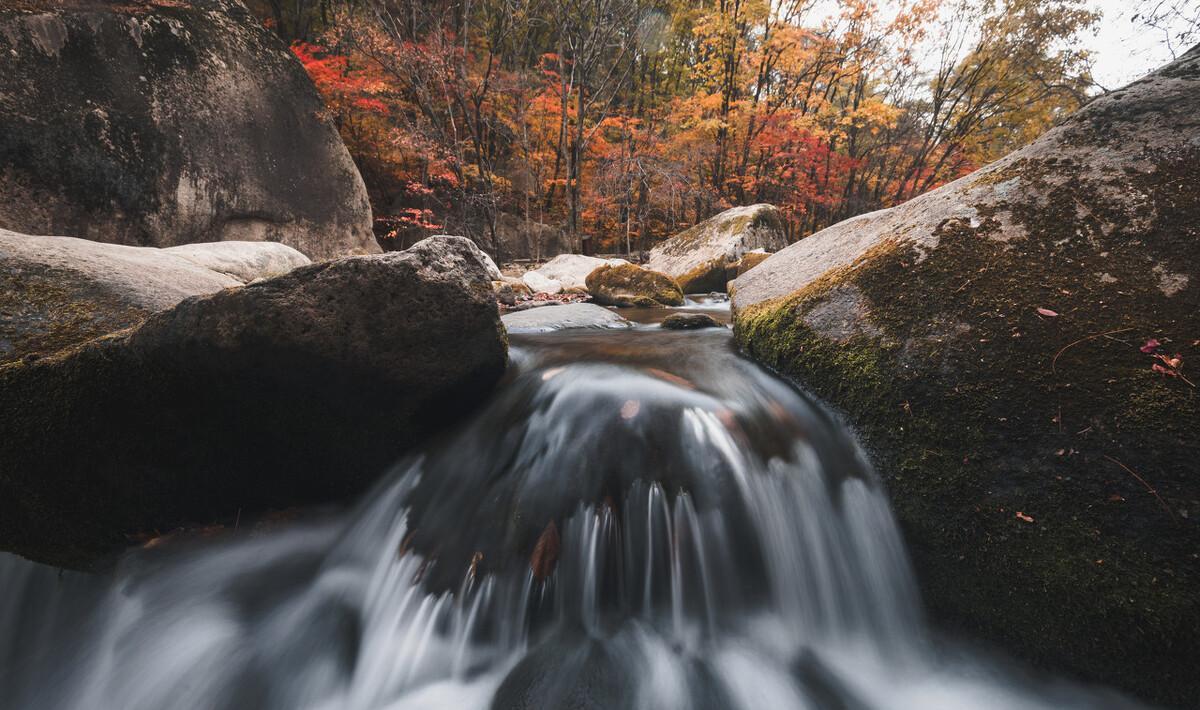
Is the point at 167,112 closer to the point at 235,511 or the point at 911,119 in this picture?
the point at 235,511

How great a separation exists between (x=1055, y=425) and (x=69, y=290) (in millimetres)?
4730

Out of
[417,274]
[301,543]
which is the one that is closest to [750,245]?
[417,274]

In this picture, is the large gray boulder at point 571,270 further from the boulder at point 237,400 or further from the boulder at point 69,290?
the boulder at point 237,400

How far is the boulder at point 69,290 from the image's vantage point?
2.15 metres

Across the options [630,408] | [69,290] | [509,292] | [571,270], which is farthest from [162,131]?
[630,408]

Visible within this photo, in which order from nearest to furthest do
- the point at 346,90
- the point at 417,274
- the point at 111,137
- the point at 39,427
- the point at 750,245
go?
the point at 39,427 < the point at 417,274 < the point at 111,137 < the point at 750,245 < the point at 346,90

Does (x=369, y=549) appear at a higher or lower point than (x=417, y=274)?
lower

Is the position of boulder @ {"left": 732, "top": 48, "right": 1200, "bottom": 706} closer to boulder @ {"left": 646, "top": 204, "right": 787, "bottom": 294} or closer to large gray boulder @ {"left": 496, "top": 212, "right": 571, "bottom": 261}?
boulder @ {"left": 646, "top": 204, "right": 787, "bottom": 294}

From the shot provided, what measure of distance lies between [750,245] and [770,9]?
388 inches

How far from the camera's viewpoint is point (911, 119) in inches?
691

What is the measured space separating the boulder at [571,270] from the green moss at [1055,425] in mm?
8494

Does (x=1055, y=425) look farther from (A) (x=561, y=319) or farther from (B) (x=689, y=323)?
(A) (x=561, y=319)

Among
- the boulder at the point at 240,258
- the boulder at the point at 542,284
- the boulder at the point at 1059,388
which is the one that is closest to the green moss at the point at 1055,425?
the boulder at the point at 1059,388

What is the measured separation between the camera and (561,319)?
5.85 meters
